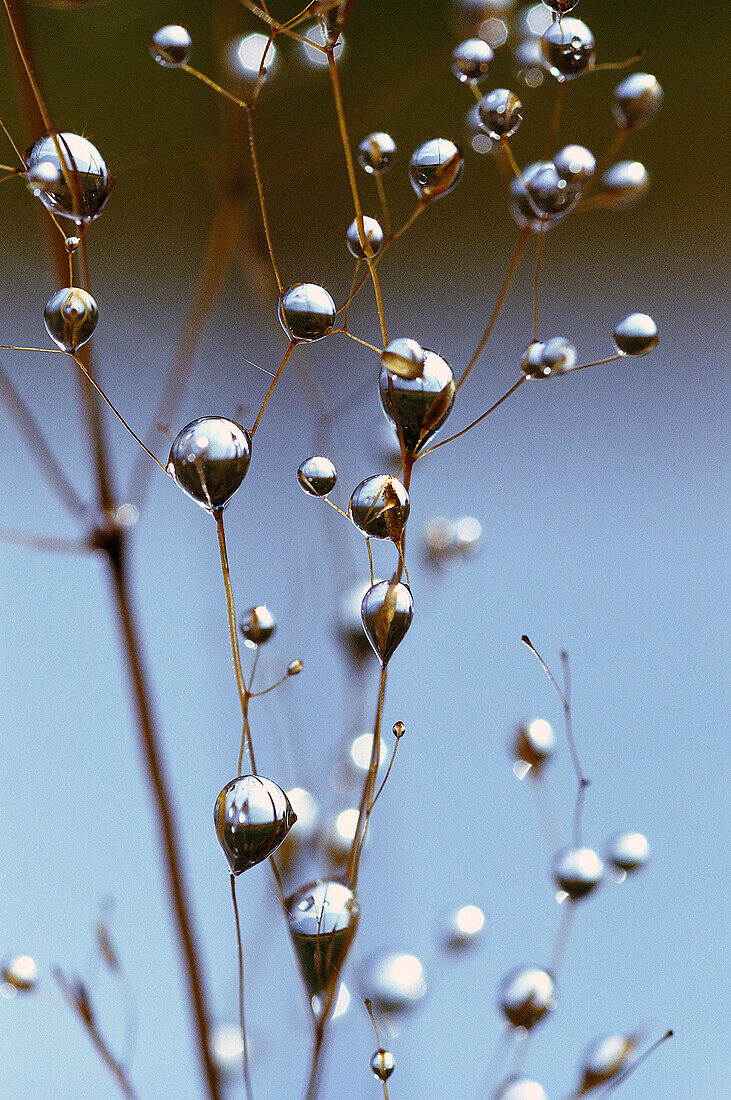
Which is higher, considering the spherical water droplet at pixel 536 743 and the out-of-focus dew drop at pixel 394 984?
the spherical water droplet at pixel 536 743

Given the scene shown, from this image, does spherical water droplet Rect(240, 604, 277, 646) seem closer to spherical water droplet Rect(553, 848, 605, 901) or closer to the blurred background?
spherical water droplet Rect(553, 848, 605, 901)

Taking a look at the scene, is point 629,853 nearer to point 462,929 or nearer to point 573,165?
point 462,929

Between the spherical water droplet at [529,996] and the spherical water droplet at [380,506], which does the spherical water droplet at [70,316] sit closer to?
the spherical water droplet at [380,506]

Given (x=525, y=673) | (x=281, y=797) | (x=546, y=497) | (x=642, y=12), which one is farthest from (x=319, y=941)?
(x=642, y=12)

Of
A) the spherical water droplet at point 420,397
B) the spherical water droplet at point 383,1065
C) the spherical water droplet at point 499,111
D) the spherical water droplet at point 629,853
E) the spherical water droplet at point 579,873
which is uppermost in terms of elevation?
the spherical water droplet at point 499,111

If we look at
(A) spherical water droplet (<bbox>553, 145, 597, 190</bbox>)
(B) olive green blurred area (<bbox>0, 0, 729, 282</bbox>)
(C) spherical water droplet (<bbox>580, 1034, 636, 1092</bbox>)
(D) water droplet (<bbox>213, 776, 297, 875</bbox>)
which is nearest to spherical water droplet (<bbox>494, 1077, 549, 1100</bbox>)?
(C) spherical water droplet (<bbox>580, 1034, 636, 1092</bbox>)

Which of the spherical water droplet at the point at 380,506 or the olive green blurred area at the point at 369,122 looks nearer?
the spherical water droplet at the point at 380,506

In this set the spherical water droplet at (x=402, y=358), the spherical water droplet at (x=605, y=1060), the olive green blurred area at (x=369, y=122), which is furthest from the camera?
the olive green blurred area at (x=369, y=122)

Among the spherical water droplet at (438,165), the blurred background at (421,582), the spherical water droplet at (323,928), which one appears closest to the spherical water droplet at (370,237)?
the spherical water droplet at (438,165)
